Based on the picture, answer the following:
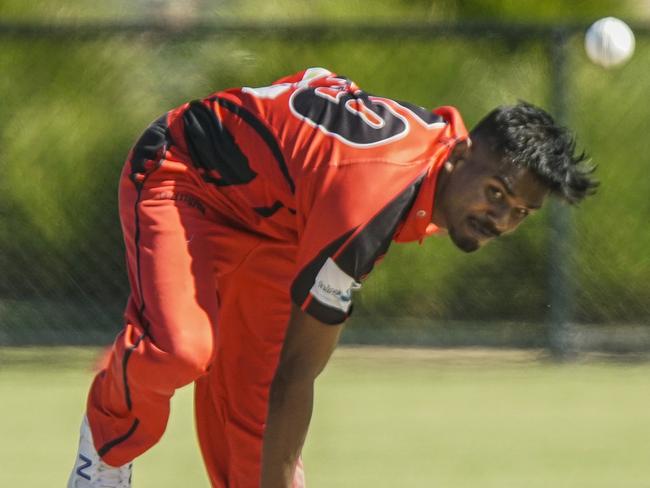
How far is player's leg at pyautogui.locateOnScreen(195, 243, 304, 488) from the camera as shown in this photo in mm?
4980

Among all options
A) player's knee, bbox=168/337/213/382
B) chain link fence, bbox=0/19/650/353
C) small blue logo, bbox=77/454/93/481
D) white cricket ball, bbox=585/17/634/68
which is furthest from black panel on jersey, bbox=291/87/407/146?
chain link fence, bbox=0/19/650/353

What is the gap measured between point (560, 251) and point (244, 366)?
440cm

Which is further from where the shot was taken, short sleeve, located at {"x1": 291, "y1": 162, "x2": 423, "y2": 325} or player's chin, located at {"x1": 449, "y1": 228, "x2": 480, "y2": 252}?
player's chin, located at {"x1": 449, "y1": 228, "x2": 480, "y2": 252}

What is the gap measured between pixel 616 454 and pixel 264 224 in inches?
90.7

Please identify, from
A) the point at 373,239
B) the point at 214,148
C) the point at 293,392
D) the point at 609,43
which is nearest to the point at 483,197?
the point at 373,239

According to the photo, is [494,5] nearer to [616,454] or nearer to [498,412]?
[498,412]

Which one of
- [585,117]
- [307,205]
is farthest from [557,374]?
[307,205]

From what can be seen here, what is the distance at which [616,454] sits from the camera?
6336 millimetres

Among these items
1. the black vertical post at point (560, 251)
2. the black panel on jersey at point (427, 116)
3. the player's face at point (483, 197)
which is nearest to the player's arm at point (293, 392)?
the player's face at point (483, 197)

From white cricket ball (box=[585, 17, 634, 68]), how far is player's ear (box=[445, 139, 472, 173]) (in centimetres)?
414

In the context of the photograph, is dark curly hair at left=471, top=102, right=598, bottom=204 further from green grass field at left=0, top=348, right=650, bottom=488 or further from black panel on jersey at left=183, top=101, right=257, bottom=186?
green grass field at left=0, top=348, right=650, bottom=488

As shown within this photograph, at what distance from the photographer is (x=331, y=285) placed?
13.7 feet

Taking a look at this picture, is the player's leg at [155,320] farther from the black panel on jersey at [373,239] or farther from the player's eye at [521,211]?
the player's eye at [521,211]

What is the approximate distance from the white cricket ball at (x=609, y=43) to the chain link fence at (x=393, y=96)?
2.16 ft
